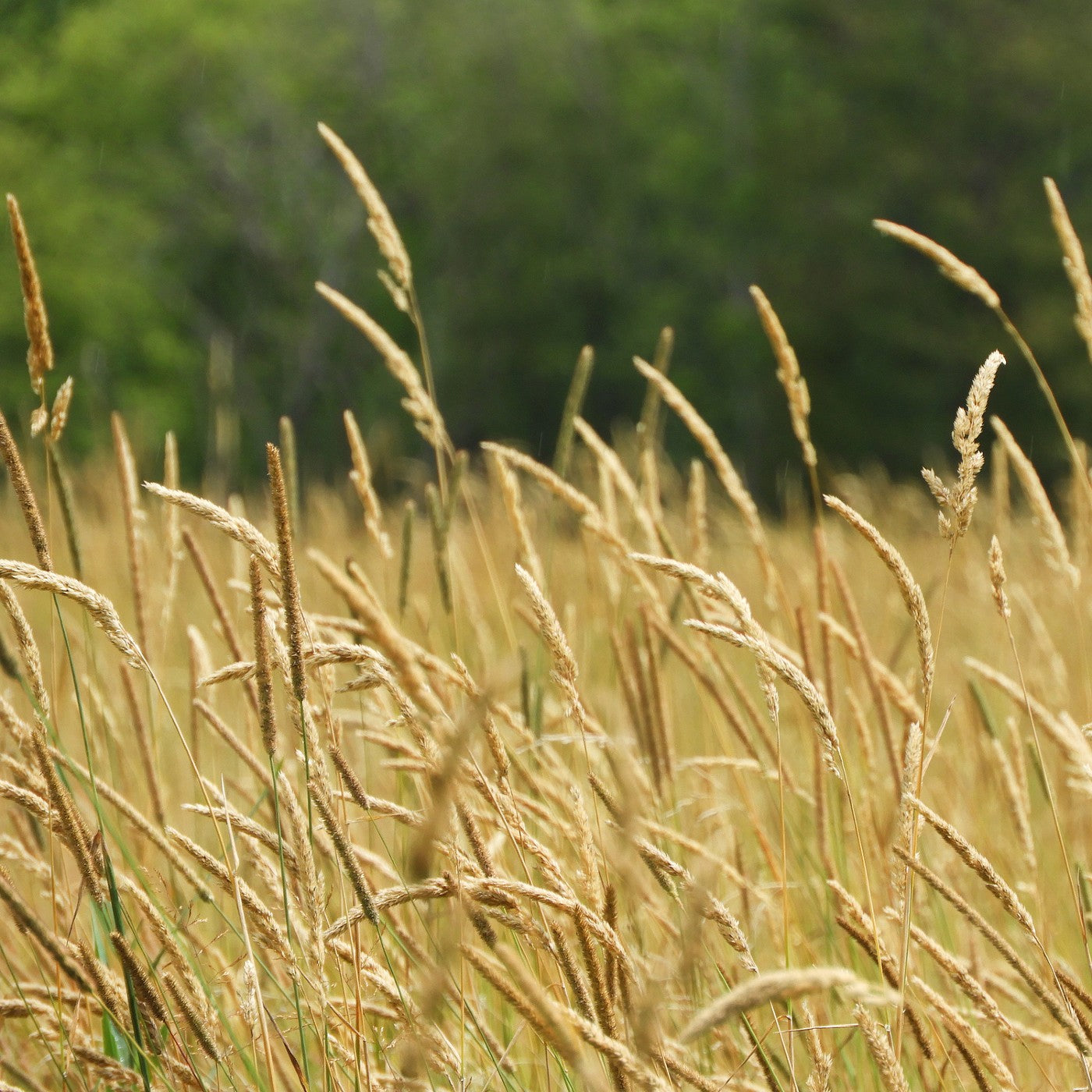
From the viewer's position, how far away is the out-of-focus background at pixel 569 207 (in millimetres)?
18328

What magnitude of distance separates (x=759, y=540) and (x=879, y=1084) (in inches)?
22.6

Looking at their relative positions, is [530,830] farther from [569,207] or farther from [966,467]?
[569,207]

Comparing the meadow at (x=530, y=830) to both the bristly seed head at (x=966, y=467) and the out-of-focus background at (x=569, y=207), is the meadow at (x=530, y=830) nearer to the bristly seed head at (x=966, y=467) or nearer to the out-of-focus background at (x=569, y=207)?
the bristly seed head at (x=966, y=467)

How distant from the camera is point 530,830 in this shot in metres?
1.42

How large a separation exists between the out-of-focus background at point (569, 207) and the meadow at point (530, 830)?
1384 cm

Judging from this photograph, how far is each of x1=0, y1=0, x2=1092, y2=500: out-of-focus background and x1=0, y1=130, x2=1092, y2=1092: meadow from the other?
545 inches

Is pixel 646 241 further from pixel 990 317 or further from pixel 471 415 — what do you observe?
pixel 990 317

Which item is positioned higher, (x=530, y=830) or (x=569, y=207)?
(x=569, y=207)

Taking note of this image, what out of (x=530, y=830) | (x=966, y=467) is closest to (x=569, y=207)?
(x=530, y=830)

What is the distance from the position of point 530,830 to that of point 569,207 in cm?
2429

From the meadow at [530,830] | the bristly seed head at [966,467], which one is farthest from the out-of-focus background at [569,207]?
the bristly seed head at [966,467]

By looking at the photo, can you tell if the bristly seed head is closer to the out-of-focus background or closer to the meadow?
the meadow

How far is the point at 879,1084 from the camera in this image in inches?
40.8

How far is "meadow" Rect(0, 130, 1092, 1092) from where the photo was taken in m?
0.70
